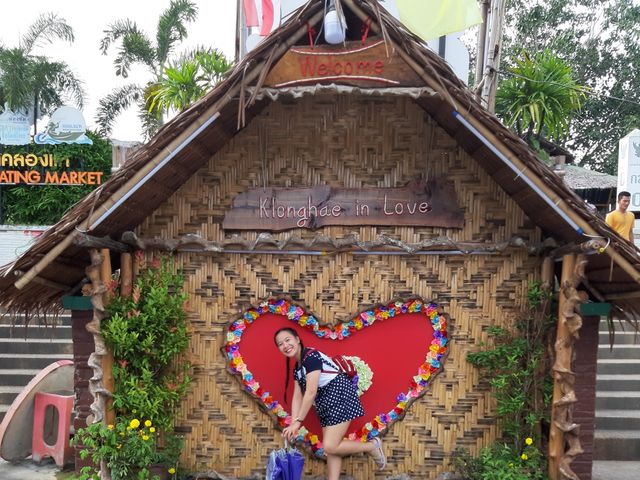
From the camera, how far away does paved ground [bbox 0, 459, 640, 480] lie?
4.97m

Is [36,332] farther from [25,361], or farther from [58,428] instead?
[58,428]

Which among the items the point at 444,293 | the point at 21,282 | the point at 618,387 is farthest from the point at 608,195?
the point at 21,282

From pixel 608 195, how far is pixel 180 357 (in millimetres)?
16444

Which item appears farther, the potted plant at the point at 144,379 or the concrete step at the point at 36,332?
the concrete step at the point at 36,332

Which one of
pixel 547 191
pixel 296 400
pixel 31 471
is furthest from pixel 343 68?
pixel 31 471

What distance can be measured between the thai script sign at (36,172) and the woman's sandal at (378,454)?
1318cm

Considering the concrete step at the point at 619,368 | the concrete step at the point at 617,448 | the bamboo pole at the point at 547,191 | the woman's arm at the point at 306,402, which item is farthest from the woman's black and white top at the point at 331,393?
the concrete step at the point at 619,368

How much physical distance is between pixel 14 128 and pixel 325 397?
48.2 ft

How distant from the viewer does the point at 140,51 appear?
17.0 m

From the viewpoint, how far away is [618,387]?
6.45 meters

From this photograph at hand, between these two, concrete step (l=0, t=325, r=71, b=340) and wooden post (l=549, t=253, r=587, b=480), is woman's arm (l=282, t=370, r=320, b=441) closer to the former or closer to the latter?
wooden post (l=549, t=253, r=587, b=480)

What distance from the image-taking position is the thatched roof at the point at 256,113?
3.41 m

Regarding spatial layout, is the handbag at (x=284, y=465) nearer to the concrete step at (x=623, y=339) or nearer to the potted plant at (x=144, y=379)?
the potted plant at (x=144, y=379)

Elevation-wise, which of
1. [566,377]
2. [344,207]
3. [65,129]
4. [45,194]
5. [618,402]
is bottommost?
[618,402]
